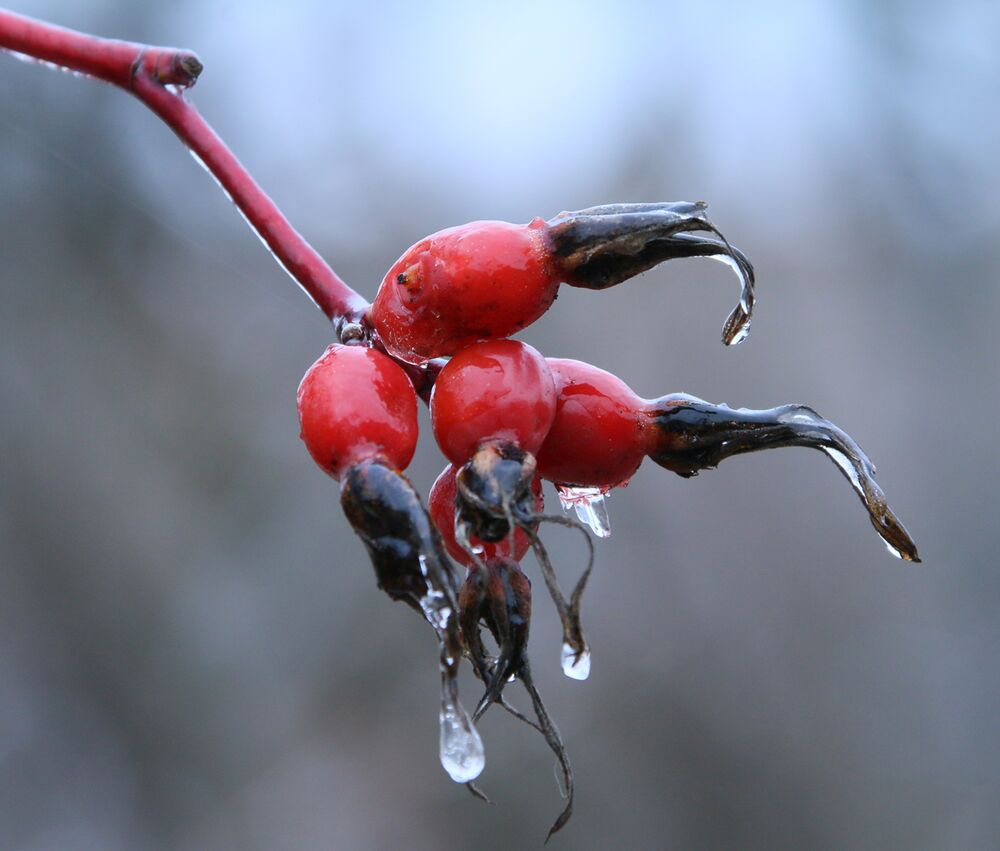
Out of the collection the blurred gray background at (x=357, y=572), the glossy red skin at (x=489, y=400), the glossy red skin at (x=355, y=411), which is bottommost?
the blurred gray background at (x=357, y=572)

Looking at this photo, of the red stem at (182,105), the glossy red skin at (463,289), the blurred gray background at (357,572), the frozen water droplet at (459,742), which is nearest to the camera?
the frozen water droplet at (459,742)

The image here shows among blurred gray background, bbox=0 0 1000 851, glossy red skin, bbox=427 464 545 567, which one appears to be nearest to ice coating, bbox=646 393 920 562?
glossy red skin, bbox=427 464 545 567

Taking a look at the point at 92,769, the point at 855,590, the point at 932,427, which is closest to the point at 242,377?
the point at 92,769

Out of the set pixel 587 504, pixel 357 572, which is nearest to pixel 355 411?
pixel 587 504

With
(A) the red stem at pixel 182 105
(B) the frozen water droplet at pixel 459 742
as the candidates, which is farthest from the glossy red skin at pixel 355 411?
(B) the frozen water droplet at pixel 459 742

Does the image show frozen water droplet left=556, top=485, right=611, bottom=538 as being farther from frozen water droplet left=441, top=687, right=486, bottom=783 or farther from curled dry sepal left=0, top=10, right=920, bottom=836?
frozen water droplet left=441, top=687, right=486, bottom=783

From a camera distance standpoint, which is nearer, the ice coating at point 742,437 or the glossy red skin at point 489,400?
the glossy red skin at point 489,400

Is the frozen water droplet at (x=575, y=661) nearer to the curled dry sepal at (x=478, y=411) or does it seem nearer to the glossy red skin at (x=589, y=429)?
the curled dry sepal at (x=478, y=411)
